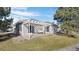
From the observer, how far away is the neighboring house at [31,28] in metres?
2.79

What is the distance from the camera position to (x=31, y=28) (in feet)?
9.20

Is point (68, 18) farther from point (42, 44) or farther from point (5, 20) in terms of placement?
point (5, 20)

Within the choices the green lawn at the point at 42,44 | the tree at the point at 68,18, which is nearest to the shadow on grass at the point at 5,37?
the green lawn at the point at 42,44

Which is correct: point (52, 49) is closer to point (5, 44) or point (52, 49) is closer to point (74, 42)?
point (74, 42)

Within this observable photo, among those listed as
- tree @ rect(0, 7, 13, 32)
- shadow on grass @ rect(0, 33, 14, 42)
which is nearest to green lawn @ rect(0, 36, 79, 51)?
shadow on grass @ rect(0, 33, 14, 42)

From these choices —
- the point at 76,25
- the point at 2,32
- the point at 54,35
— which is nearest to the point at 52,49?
the point at 54,35

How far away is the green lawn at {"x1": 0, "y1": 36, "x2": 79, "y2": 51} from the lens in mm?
2777

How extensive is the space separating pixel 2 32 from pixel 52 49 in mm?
583

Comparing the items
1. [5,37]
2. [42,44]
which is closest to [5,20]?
[5,37]

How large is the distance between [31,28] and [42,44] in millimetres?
215

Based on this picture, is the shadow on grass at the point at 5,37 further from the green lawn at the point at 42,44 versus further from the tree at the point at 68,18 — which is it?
the tree at the point at 68,18

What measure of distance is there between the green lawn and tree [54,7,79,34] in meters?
0.12

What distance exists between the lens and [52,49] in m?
2.77

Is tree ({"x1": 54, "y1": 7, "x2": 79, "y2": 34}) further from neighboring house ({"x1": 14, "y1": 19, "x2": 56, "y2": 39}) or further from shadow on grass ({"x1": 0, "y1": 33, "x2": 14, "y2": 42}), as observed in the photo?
shadow on grass ({"x1": 0, "y1": 33, "x2": 14, "y2": 42})
